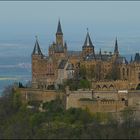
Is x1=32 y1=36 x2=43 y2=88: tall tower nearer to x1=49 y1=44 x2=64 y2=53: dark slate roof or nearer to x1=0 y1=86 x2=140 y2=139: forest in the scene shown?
x1=49 y1=44 x2=64 y2=53: dark slate roof

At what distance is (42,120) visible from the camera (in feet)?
157

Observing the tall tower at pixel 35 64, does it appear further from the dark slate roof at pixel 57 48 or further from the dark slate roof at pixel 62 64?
the dark slate roof at pixel 62 64

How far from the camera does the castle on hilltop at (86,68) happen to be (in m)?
53.2

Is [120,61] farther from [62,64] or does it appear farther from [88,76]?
[62,64]

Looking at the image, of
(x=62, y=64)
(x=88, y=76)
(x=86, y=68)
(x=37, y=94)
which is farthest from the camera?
(x=62, y=64)

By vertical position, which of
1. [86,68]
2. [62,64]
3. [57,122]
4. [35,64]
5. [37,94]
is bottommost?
[57,122]

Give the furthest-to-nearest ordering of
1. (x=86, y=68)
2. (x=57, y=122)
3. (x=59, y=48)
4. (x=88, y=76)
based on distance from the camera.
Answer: (x=59, y=48)
(x=86, y=68)
(x=88, y=76)
(x=57, y=122)

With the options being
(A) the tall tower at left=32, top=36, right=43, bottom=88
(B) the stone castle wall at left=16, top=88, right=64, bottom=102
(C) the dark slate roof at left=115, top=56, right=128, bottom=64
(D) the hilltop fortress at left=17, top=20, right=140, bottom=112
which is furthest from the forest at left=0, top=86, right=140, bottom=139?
(C) the dark slate roof at left=115, top=56, right=128, bottom=64

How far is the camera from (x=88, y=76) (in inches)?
2156

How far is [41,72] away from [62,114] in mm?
9523

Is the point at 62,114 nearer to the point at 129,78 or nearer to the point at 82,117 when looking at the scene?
the point at 82,117

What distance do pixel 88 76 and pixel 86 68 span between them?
64cm

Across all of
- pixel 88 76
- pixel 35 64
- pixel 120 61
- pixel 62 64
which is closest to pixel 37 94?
pixel 88 76

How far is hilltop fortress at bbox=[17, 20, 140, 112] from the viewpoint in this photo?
50.1 metres
